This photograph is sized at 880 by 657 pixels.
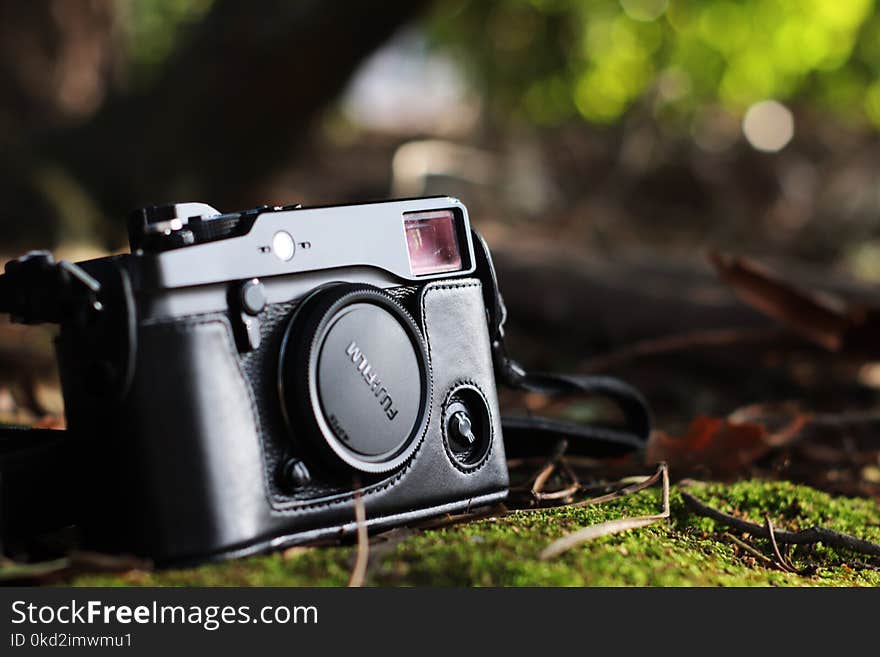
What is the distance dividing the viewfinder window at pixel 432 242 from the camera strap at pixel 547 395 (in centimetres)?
6

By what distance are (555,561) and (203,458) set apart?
422 millimetres

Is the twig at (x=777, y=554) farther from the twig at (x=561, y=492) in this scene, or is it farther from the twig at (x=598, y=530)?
the twig at (x=561, y=492)

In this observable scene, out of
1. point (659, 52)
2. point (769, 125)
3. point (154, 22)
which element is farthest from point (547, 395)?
point (154, 22)

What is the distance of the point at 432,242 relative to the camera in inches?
53.5

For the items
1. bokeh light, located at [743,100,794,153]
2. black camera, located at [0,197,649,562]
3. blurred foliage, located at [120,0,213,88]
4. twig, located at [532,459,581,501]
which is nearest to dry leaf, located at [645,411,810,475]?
twig, located at [532,459,581,501]

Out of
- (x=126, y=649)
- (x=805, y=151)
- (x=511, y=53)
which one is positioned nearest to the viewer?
(x=126, y=649)

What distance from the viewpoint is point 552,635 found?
100 cm

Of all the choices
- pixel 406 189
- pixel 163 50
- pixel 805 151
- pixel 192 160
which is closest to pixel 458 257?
pixel 192 160

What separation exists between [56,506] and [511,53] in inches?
293

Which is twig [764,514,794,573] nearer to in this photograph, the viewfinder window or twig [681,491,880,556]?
twig [681,491,880,556]

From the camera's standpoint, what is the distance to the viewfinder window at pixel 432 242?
4.36 feet

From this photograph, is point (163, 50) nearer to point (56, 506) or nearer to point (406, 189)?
point (406, 189)

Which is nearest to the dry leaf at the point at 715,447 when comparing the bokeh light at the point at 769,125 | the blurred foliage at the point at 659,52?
the blurred foliage at the point at 659,52

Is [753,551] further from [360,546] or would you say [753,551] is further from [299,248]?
[299,248]
